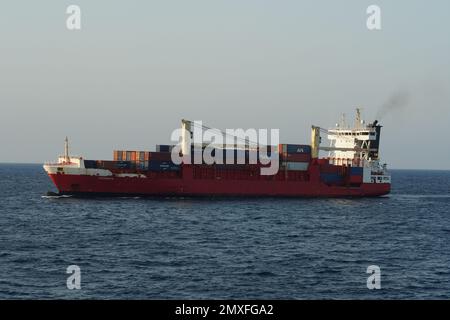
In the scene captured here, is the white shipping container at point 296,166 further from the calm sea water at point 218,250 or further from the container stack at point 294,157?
the calm sea water at point 218,250

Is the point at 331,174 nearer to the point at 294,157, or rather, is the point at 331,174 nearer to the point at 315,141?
the point at 315,141

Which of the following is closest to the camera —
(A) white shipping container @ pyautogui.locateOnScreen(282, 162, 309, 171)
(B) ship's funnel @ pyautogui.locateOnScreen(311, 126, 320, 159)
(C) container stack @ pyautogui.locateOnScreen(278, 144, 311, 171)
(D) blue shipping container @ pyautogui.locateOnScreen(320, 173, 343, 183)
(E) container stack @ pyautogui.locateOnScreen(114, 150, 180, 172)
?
(E) container stack @ pyautogui.locateOnScreen(114, 150, 180, 172)

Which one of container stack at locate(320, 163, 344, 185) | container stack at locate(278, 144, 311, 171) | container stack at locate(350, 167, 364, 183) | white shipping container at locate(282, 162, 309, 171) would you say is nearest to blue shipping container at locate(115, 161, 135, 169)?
container stack at locate(278, 144, 311, 171)

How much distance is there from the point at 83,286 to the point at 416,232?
96.6 feet

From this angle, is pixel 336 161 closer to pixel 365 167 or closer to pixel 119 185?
pixel 365 167

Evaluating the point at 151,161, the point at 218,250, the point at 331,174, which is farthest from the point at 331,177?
the point at 218,250

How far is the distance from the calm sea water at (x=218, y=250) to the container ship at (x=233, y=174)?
3423 millimetres

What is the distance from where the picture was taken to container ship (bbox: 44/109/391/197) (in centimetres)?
6103

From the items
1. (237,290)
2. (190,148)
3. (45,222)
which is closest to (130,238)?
(45,222)

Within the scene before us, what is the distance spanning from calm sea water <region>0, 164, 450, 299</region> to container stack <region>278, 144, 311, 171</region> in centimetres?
892

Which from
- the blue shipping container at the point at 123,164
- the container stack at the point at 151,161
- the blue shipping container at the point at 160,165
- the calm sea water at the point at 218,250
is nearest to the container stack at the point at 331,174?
the calm sea water at the point at 218,250

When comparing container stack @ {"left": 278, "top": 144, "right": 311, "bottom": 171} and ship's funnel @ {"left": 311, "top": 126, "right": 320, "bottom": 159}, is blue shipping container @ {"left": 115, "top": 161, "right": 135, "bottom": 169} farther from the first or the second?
ship's funnel @ {"left": 311, "top": 126, "right": 320, "bottom": 159}

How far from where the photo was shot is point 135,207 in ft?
183

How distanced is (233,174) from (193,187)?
16.9 ft
